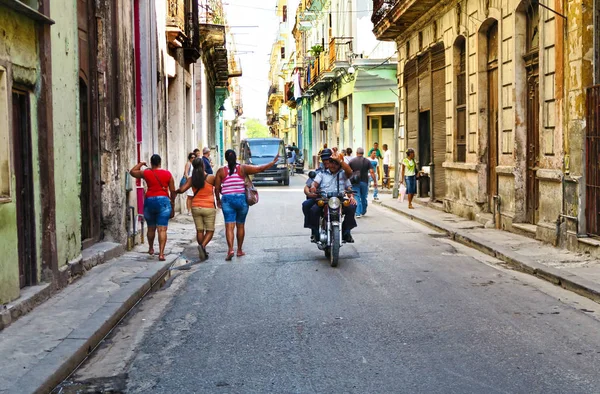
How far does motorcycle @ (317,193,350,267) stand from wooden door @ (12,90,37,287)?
418 cm

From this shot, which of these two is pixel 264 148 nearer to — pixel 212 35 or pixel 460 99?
pixel 212 35

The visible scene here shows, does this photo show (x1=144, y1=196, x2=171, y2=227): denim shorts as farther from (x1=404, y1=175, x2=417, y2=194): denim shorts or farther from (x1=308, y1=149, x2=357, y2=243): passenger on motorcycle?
A: (x1=404, y1=175, x2=417, y2=194): denim shorts

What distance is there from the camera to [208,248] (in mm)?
14086

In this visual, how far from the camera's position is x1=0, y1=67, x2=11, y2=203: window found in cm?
743

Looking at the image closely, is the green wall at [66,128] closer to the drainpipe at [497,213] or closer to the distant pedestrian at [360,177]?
the drainpipe at [497,213]

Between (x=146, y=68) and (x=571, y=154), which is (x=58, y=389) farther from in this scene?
(x=146, y=68)

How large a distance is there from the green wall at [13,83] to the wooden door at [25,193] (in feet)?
0.24

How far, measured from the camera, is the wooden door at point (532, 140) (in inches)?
555

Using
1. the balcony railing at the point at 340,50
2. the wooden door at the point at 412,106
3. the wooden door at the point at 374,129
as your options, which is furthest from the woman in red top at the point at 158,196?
the wooden door at the point at 374,129

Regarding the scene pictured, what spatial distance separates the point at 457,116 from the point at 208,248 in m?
7.98

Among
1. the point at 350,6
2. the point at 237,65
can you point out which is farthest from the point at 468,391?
the point at 237,65

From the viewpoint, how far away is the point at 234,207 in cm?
1259

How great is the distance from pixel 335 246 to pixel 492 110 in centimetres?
714

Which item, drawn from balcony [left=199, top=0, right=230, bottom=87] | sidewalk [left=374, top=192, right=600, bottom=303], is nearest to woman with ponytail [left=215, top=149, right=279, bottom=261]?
sidewalk [left=374, top=192, right=600, bottom=303]
